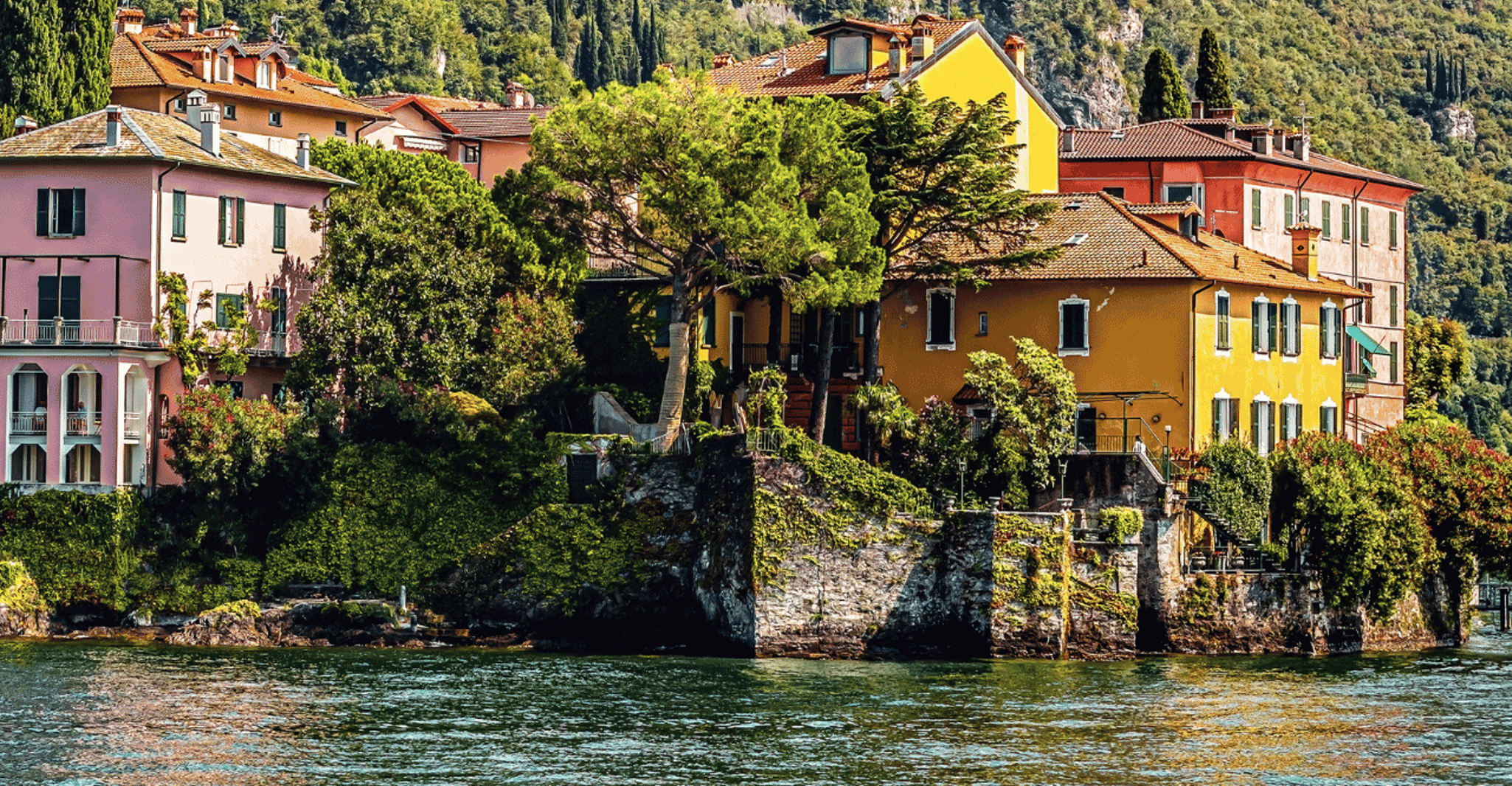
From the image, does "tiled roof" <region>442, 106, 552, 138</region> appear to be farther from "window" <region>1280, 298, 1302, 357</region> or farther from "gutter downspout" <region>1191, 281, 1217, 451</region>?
"gutter downspout" <region>1191, 281, 1217, 451</region>

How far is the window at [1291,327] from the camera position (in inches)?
3145

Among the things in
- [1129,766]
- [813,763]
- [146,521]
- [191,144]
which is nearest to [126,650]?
[146,521]

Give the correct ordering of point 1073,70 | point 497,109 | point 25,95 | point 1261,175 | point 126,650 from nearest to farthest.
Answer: point 126,650 → point 25,95 → point 1261,175 → point 497,109 → point 1073,70

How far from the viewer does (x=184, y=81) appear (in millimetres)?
103000

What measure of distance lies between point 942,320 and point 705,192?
427 inches

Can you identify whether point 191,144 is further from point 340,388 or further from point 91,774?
point 91,774

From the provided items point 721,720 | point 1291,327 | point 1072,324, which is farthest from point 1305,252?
point 721,720

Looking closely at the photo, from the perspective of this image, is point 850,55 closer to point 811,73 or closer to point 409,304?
point 811,73

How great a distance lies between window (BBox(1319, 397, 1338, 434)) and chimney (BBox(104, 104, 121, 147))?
38.5 metres

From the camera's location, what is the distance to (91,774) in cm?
4938

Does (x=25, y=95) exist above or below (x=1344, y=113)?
below

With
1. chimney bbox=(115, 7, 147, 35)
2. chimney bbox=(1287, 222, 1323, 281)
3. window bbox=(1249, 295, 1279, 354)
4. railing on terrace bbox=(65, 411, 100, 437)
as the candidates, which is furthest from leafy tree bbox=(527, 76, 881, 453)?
chimney bbox=(115, 7, 147, 35)

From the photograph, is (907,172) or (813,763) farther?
(907,172)

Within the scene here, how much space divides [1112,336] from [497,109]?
→ 174 ft
